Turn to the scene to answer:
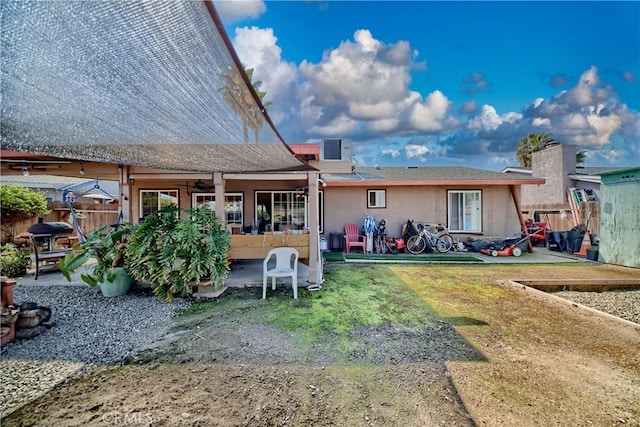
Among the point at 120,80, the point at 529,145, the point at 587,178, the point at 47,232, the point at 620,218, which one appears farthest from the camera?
the point at 529,145

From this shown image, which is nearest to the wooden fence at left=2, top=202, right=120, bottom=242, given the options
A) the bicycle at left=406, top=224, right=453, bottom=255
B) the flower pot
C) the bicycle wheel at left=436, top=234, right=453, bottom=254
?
the flower pot

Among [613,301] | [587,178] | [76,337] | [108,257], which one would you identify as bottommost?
[613,301]

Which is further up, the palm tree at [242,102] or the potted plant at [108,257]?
the palm tree at [242,102]

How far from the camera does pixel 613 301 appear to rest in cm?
458

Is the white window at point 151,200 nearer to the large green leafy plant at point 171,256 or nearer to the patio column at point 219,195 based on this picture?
the patio column at point 219,195

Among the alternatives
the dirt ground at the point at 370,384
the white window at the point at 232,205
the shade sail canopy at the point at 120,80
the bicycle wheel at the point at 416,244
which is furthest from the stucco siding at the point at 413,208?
the shade sail canopy at the point at 120,80

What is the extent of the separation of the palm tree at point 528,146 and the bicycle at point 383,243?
2180 cm

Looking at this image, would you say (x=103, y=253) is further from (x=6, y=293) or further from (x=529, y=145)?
(x=529, y=145)

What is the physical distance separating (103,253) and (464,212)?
398 inches

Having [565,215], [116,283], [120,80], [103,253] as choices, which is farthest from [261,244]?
[565,215]

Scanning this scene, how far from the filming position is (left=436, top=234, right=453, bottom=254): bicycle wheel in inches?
366

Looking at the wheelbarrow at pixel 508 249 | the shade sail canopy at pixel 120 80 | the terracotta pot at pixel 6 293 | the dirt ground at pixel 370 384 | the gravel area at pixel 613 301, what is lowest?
the gravel area at pixel 613 301

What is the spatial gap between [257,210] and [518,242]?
8.24m

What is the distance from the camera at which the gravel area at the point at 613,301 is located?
4004 millimetres
